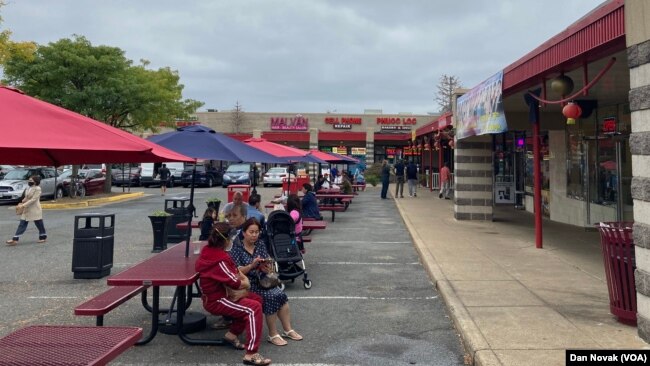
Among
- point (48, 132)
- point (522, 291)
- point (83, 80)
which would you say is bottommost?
point (522, 291)

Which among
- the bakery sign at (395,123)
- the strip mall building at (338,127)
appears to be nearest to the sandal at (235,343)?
the strip mall building at (338,127)

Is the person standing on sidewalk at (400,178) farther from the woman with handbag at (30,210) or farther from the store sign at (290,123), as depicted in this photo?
the store sign at (290,123)

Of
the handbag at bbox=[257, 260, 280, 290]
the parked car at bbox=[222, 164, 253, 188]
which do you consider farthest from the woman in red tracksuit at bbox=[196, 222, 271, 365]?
the parked car at bbox=[222, 164, 253, 188]

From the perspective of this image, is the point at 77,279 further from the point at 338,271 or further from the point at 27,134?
the point at 27,134

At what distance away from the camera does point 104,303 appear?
16.3 feet

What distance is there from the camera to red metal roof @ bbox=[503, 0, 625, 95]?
224 inches

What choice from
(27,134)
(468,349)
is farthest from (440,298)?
(27,134)

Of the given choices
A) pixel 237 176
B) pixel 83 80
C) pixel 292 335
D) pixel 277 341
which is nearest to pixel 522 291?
pixel 292 335

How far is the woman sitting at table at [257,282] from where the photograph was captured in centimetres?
522

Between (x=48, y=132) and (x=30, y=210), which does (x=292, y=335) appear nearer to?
(x=48, y=132)

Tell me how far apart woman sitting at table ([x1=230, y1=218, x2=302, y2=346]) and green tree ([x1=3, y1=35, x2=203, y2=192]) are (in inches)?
740

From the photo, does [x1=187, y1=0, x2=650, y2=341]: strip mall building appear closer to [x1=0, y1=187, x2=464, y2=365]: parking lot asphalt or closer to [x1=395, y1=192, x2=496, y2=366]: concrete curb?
[x1=395, y1=192, x2=496, y2=366]: concrete curb

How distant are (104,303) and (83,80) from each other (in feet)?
66.7

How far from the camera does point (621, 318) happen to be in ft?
17.5
